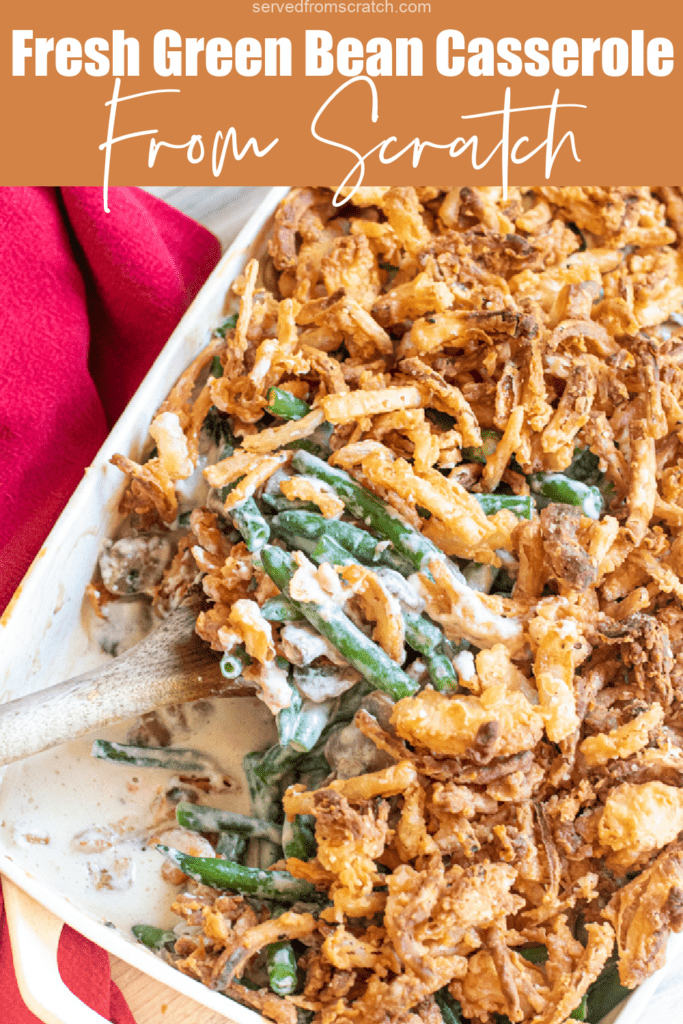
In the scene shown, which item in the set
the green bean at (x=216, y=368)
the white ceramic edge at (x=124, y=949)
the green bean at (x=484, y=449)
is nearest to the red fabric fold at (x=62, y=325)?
the green bean at (x=216, y=368)

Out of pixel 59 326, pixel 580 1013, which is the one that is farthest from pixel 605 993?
pixel 59 326

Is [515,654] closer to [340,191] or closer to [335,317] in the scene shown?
[335,317]

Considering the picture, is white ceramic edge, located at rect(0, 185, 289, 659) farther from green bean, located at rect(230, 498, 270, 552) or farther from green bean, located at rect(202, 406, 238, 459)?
green bean, located at rect(230, 498, 270, 552)

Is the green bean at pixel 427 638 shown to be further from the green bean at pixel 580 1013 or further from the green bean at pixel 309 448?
the green bean at pixel 580 1013

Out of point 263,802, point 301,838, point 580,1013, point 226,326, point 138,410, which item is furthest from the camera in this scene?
point 226,326

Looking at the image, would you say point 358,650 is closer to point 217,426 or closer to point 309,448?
point 309,448
